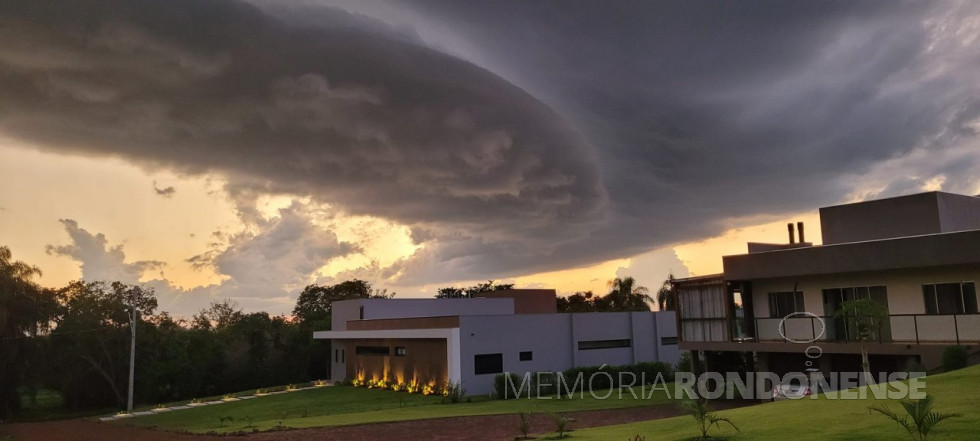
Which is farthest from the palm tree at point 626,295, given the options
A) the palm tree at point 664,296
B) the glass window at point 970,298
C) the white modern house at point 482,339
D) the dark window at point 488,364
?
the glass window at point 970,298

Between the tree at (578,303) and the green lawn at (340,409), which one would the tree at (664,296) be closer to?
the tree at (578,303)

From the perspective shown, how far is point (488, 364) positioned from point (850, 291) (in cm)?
1717

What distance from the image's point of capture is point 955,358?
1662 cm

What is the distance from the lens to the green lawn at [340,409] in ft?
81.1

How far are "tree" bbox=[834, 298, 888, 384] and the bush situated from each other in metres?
1.71

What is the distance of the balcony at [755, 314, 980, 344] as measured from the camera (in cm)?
1819

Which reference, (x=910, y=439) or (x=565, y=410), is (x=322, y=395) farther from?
(x=910, y=439)

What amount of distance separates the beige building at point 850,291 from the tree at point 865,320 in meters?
Answer: 0.20

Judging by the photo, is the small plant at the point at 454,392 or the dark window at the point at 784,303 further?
the small plant at the point at 454,392

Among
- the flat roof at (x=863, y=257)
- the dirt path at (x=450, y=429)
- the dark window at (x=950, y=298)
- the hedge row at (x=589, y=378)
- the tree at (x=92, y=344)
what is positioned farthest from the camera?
the tree at (x=92, y=344)

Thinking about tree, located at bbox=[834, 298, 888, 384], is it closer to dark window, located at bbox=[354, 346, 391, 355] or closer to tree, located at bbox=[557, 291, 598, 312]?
dark window, located at bbox=[354, 346, 391, 355]

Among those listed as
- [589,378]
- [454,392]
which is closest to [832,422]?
[454,392]

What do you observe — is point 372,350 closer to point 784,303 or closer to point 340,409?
point 340,409

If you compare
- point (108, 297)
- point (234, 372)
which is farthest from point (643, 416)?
point (108, 297)
